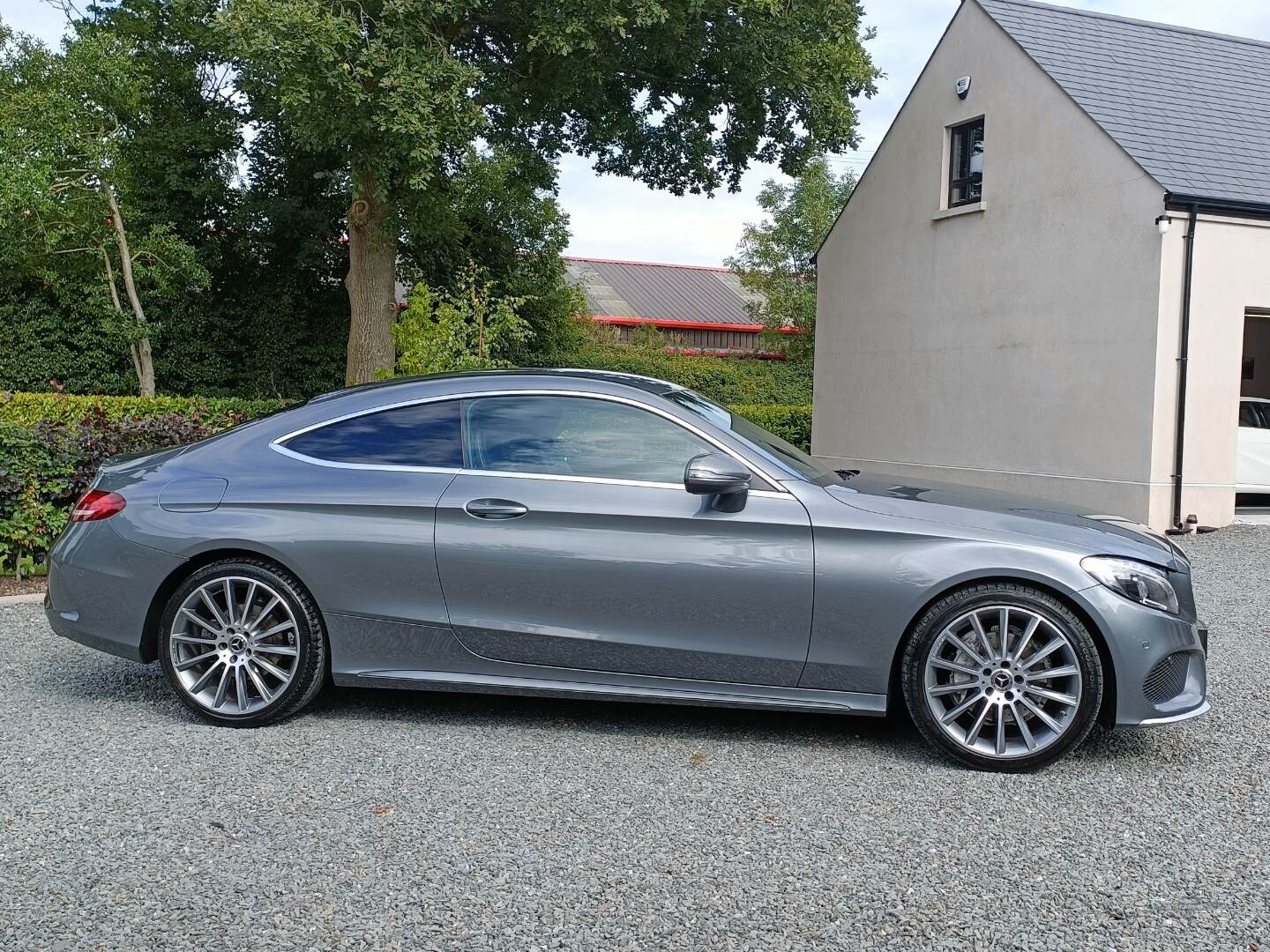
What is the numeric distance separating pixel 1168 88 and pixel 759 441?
1281 cm

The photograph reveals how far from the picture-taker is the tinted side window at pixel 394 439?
4715 mm

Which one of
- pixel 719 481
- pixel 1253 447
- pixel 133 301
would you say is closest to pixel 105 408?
pixel 133 301

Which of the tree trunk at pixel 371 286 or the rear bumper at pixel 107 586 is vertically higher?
the tree trunk at pixel 371 286

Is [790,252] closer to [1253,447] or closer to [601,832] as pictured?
[1253,447]

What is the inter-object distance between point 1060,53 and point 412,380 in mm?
12866

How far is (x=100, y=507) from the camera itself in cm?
482

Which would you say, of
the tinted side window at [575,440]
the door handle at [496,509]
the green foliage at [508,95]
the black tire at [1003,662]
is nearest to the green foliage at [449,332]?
the green foliage at [508,95]

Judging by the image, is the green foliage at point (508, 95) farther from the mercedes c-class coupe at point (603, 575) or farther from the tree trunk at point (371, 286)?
the mercedes c-class coupe at point (603, 575)

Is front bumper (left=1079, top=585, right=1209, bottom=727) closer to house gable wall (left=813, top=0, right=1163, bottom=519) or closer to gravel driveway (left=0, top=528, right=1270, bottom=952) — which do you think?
gravel driveway (left=0, top=528, right=1270, bottom=952)

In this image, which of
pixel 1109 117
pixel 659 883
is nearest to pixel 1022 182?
pixel 1109 117

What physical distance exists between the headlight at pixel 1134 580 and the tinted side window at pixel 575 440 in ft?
5.21

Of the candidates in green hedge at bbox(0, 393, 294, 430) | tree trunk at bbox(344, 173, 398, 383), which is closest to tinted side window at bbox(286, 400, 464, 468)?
green hedge at bbox(0, 393, 294, 430)

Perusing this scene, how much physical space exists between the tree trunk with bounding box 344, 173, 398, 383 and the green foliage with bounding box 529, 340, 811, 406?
8480 mm

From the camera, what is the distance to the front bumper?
4105 millimetres
